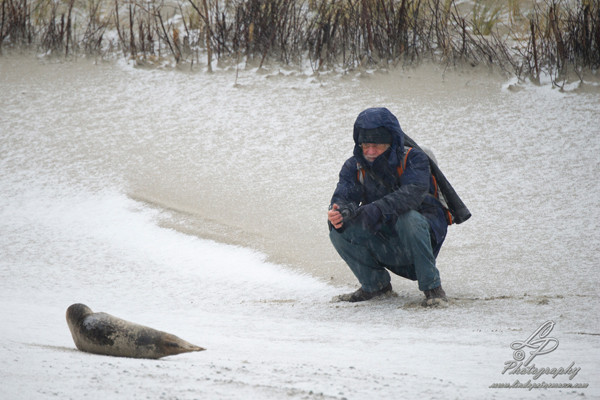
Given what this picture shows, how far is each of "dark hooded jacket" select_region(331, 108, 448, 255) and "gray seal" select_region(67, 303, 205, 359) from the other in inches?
46.9

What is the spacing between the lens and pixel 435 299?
320 centimetres

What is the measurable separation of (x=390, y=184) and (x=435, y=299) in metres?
0.58

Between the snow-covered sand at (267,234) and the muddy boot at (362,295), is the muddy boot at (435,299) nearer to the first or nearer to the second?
the snow-covered sand at (267,234)

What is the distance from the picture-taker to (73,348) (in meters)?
2.37

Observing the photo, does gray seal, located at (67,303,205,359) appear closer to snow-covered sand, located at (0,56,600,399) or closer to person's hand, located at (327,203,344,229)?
snow-covered sand, located at (0,56,600,399)

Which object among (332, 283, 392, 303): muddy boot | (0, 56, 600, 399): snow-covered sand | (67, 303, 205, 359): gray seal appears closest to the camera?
(0, 56, 600, 399): snow-covered sand

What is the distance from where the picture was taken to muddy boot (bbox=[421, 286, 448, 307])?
3.19m

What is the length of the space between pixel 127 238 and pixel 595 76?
5289mm

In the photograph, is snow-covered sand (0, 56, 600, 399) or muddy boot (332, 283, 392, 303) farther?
muddy boot (332, 283, 392, 303)

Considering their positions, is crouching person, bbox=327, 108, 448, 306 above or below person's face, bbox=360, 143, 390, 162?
below

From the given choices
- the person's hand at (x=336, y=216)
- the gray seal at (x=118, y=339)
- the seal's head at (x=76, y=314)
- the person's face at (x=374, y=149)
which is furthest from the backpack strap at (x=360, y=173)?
the seal's head at (x=76, y=314)

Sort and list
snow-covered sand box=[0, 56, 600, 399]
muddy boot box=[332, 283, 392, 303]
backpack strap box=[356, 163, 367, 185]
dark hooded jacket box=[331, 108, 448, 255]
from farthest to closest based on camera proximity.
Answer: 1. muddy boot box=[332, 283, 392, 303]
2. backpack strap box=[356, 163, 367, 185]
3. dark hooded jacket box=[331, 108, 448, 255]
4. snow-covered sand box=[0, 56, 600, 399]

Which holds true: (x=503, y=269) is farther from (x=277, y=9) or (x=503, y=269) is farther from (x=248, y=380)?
(x=277, y=9)

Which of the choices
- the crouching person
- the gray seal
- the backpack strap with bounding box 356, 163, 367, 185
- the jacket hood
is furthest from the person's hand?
the gray seal
